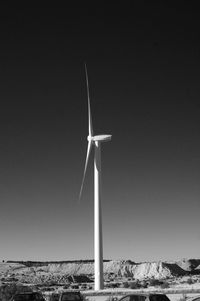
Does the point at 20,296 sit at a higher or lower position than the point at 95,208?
lower

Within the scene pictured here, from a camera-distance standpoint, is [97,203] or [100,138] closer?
[97,203]

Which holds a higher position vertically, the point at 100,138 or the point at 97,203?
the point at 100,138

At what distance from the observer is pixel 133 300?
25.7 metres

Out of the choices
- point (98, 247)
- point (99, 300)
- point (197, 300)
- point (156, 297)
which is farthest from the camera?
point (98, 247)

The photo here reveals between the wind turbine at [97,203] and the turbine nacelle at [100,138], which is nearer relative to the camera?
the wind turbine at [97,203]

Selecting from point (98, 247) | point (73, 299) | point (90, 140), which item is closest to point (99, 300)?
point (98, 247)

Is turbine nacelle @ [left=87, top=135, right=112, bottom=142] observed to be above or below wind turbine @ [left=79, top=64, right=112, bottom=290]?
above

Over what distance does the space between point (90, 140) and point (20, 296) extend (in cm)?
4059

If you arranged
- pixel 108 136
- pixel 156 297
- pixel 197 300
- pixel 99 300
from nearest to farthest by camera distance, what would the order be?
pixel 197 300 < pixel 156 297 < pixel 99 300 < pixel 108 136

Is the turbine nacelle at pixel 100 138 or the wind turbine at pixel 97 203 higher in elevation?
the turbine nacelle at pixel 100 138

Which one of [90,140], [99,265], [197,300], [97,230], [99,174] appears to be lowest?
[197,300]

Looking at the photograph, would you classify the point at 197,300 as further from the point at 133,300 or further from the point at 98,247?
the point at 98,247

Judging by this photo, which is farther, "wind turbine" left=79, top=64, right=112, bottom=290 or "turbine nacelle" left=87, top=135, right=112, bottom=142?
"turbine nacelle" left=87, top=135, right=112, bottom=142

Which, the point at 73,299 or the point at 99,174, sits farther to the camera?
the point at 99,174
